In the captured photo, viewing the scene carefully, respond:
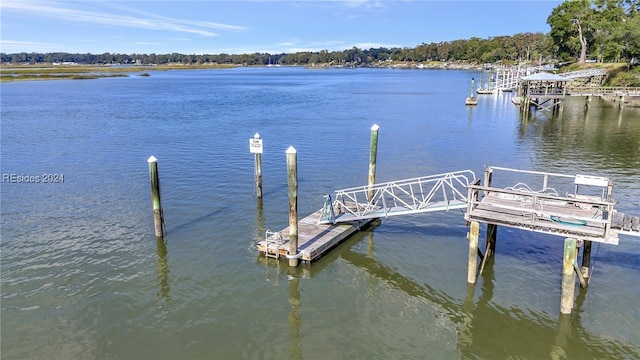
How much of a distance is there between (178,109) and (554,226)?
57.2m

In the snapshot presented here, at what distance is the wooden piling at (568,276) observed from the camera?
1259 centimetres

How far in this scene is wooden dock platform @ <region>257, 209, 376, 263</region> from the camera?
16.7m

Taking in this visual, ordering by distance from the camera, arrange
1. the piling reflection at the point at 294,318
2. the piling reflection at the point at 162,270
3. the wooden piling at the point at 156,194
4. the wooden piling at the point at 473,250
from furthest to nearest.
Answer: the wooden piling at the point at 156,194 < the piling reflection at the point at 162,270 < the wooden piling at the point at 473,250 < the piling reflection at the point at 294,318

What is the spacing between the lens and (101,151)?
1366 inches

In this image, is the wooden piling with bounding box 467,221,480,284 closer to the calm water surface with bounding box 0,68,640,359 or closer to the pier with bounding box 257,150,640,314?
the pier with bounding box 257,150,640,314

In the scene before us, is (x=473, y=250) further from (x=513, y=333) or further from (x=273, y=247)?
(x=273, y=247)

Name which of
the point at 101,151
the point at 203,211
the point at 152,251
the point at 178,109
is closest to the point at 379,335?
the point at 152,251

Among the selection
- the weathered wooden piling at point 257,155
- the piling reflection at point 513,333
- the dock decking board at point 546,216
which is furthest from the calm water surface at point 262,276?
the dock decking board at point 546,216

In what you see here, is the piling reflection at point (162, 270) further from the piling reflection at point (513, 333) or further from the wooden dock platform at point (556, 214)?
the wooden dock platform at point (556, 214)

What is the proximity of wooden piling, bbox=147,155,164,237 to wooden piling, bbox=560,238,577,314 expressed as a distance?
13708 mm

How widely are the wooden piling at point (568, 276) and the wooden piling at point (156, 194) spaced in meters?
13.7

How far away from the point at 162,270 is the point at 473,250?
10.3 metres

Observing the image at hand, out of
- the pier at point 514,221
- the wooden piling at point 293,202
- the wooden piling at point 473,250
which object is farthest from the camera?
the wooden piling at point 293,202

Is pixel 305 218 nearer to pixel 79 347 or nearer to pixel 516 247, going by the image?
pixel 516 247
